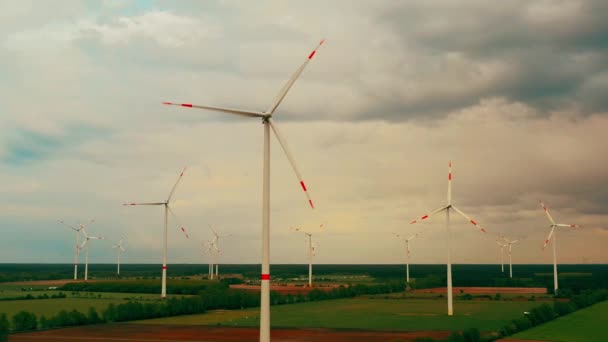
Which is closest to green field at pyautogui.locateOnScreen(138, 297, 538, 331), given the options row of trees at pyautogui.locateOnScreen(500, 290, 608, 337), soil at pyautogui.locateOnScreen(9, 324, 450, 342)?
row of trees at pyautogui.locateOnScreen(500, 290, 608, 337)

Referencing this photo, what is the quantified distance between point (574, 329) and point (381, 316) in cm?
3918

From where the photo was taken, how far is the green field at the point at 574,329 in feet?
311

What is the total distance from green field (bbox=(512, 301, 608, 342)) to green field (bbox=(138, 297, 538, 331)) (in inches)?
313

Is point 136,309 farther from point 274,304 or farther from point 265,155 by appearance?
point 265,155

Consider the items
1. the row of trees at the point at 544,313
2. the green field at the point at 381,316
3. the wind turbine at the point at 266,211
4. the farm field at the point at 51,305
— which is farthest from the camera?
the farm field at the point at 51,305

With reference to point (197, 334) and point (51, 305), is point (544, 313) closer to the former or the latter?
point (197, 334)

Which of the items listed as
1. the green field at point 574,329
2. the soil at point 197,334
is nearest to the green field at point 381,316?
the green field at point 574,329

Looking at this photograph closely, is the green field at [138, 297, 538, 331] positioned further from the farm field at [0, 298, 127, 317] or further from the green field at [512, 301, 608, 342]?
the farm field at [0, 298, 127, 317]

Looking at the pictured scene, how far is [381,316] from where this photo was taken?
A: 13425cm

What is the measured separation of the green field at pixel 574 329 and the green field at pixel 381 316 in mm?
7948

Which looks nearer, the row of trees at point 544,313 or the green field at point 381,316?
the row of trees at point 544,313

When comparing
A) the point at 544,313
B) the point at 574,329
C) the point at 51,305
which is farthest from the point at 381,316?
the point at 51,305

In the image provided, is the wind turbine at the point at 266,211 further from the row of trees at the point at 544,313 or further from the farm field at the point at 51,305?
the farm field at the point at 51,305

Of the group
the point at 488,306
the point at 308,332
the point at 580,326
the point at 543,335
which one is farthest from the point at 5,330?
the point at 488,306
